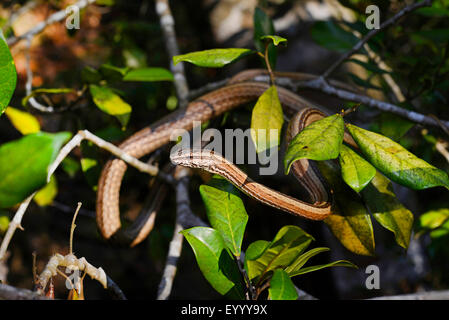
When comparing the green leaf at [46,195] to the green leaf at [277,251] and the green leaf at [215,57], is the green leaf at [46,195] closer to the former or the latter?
the green leaf at [215,57]

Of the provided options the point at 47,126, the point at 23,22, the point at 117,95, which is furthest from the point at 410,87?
the point at 23,22

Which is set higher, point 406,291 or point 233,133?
point 233,133

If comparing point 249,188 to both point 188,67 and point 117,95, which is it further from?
point 188,67

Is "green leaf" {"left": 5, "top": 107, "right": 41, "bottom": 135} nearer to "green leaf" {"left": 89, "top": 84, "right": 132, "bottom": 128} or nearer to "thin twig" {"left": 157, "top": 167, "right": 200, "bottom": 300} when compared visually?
"green leaf" {"left": 89, "top": 84, "right": 132, "bottom": 128}

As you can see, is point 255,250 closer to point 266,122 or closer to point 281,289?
point 281,289

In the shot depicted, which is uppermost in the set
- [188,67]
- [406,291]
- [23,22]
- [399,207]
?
[23,22]
